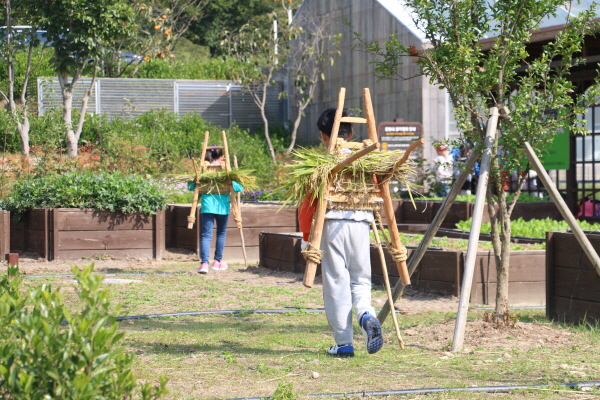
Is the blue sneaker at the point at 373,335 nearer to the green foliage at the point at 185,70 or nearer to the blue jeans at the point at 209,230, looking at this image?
the blue jeans at the point at 209,230

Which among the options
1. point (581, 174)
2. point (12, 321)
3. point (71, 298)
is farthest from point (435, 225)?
point (581, 174)

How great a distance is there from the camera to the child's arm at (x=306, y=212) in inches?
203

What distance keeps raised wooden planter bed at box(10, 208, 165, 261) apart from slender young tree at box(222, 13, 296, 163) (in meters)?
12.6

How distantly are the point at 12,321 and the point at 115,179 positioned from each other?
8975mm

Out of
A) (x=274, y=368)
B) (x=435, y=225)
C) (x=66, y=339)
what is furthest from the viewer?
(x=435, y=225)

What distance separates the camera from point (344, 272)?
5.05 m

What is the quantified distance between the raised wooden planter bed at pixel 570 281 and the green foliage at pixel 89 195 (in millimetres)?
6823

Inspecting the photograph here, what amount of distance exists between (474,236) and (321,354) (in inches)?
53.6

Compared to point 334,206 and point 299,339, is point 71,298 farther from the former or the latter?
point 334,206

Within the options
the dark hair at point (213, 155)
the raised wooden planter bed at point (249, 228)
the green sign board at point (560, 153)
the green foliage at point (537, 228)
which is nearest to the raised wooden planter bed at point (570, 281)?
the green foliage at point (537, 228)

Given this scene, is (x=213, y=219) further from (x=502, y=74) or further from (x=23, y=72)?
(x=23, y=72)

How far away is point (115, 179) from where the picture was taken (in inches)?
467

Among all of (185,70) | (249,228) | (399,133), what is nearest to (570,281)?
(249,228)

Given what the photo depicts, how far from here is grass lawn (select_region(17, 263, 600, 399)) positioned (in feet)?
13.7
